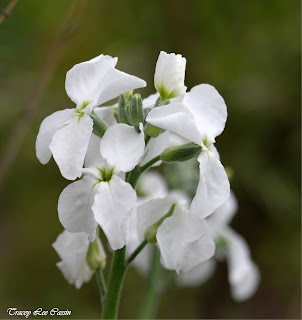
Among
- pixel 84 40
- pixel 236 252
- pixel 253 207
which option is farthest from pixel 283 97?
pixel 236 252

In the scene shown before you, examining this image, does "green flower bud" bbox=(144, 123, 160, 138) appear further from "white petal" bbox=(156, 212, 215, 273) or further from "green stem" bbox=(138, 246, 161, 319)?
"green stem" bbox=(138, 246, 161, 319)

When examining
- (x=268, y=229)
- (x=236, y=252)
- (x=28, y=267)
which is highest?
(x=236, y=252)

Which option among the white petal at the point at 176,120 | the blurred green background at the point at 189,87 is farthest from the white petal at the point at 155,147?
the blurred green background at the point at 189,87

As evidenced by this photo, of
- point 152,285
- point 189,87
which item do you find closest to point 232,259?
point 152,285

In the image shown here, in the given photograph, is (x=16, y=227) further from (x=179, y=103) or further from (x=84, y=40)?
(x=179, y=103)

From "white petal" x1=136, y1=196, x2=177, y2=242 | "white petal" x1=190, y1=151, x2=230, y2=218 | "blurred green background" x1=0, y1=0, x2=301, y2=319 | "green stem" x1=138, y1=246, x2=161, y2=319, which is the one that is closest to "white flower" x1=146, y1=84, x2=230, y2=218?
"white petal" x1=190, y1=151, x2=230, y2=218

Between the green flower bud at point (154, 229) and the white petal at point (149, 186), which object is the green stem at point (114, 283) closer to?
the green flower bud at point (154, 229)
